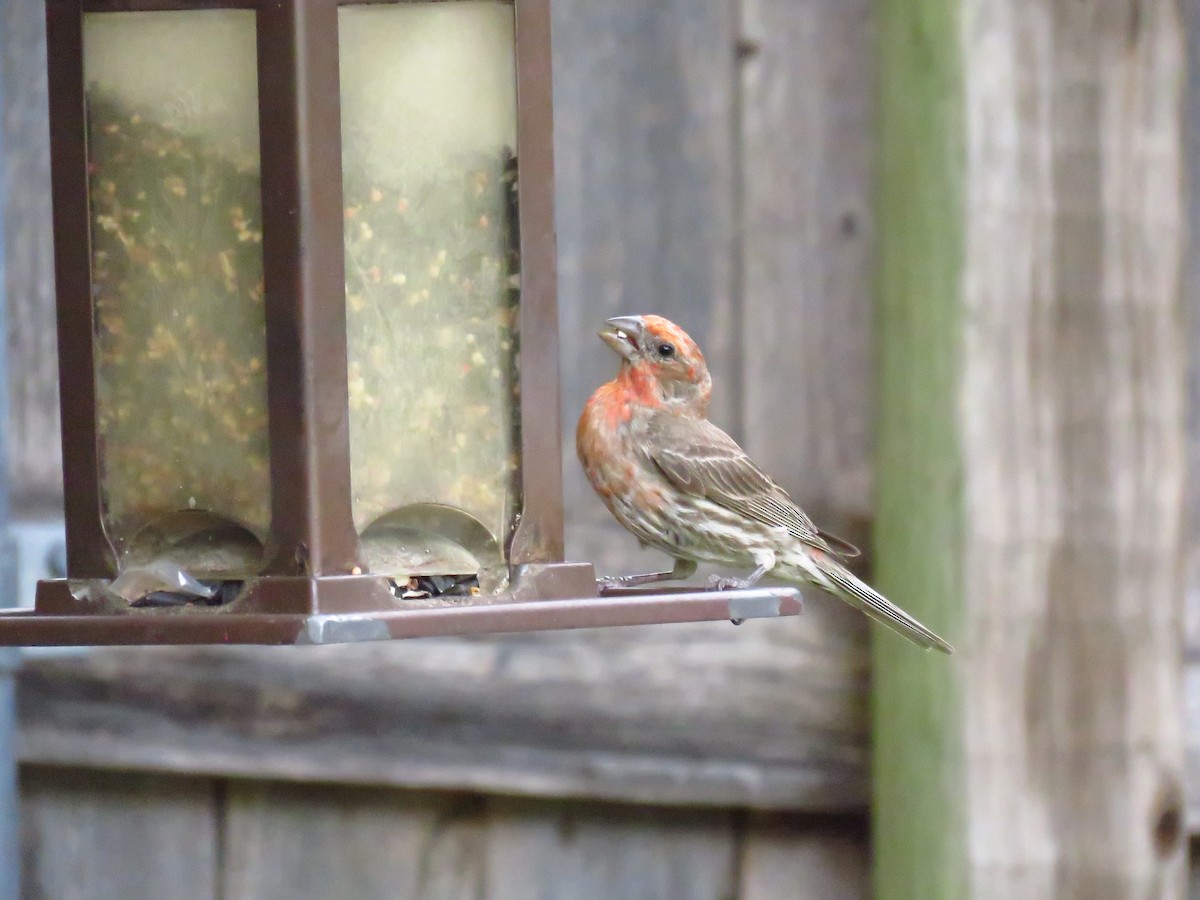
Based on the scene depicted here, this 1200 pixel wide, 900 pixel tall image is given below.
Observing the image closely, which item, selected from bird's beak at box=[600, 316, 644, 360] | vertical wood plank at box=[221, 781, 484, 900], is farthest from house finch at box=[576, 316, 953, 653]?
vertical wood plank at box=[221, 781, 484, 900]

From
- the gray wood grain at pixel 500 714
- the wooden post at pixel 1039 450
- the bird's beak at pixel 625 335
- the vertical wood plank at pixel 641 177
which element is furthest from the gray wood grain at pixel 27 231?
the wooden post at pixel 1039 450

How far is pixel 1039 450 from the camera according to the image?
2924 millimetres

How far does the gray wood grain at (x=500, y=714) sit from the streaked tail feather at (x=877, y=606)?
0.64 ft

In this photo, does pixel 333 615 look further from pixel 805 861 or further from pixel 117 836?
pixel 117 836

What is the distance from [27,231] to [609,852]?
1.74m

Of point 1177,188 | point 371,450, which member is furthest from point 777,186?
point 371,450

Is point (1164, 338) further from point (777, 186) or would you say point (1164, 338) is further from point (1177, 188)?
point (777, 186)

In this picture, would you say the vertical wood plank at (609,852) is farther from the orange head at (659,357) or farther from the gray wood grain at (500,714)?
the orange head at (659,357)

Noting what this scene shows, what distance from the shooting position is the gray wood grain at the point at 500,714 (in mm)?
3092

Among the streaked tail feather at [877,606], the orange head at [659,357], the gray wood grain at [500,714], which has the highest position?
the orange head at [659,357]

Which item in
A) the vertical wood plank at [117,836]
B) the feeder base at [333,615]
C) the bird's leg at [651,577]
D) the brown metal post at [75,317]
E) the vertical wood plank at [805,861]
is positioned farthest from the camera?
the vertical wood plank at [117,836]

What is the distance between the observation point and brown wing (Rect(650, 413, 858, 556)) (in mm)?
3037

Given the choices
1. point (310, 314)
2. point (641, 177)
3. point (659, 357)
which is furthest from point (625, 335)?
point (310, 314)

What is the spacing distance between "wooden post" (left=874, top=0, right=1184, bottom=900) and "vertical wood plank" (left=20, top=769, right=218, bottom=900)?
138cm
